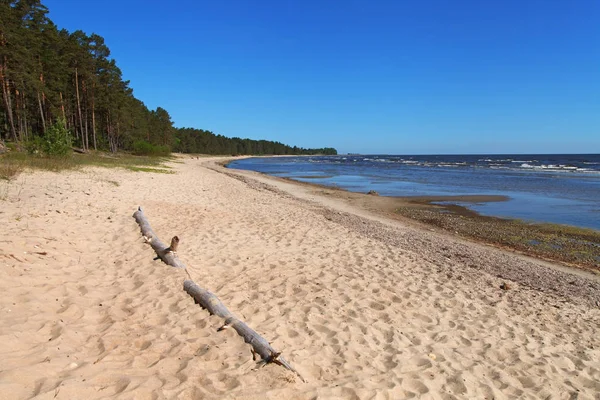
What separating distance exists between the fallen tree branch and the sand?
10cm

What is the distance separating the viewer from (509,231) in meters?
13.9

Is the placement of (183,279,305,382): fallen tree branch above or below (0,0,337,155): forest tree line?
below

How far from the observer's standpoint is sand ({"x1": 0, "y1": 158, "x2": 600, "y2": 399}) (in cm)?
358

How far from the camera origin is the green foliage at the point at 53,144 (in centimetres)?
2080

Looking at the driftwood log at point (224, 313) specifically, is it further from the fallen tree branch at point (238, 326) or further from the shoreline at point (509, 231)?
the shoreline at point (509, 231)

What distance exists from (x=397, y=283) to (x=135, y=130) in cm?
6353

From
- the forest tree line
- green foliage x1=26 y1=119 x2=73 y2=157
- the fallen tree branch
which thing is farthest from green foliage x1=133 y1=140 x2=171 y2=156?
the fallen tree branch

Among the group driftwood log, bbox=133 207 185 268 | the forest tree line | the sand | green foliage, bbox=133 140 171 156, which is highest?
the forest tree line

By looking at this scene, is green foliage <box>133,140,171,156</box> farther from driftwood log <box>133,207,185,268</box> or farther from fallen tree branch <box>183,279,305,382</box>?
fallen tree branch <box>183,279,305,382</box>

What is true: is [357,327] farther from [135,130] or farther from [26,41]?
[135,130]

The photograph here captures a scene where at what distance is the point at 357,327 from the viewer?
5.14 meters

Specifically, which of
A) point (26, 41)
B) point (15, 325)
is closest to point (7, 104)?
point (26, 41)

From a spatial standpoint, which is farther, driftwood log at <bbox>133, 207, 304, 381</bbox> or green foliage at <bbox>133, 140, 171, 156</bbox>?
green foliage at <bbox>133, 140, 171, 156</bbox>

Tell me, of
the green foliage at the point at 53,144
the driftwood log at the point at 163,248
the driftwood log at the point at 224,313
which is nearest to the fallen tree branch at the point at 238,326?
the driftwood log at the point at 224,313
